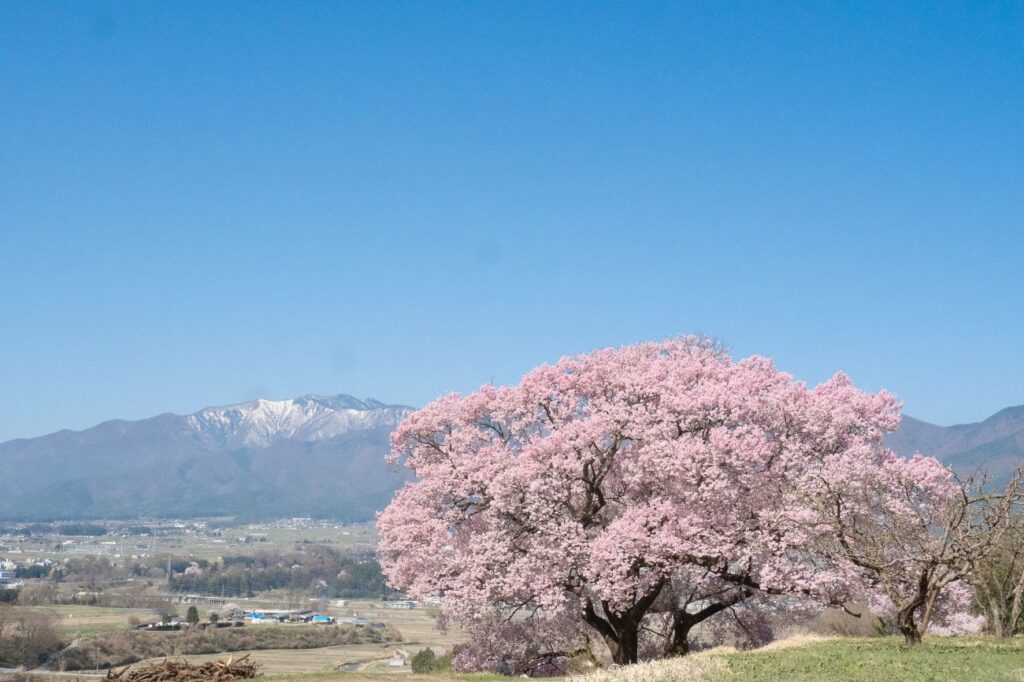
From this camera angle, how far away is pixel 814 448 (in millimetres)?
34625

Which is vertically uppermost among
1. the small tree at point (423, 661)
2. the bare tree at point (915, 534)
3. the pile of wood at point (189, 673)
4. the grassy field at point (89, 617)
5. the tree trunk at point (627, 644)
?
the bare tree at point (915, 534)

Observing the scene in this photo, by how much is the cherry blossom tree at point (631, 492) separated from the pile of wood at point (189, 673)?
9.16m

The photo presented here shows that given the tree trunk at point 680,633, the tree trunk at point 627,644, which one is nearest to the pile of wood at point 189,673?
the tree trunk at point 627,644

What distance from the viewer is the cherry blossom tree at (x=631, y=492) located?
105 ft

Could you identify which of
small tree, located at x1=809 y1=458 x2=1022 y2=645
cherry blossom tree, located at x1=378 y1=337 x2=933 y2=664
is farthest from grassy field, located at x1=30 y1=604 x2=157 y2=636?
small tree, located at x1=809 y1=458 x2=1022 y2=645

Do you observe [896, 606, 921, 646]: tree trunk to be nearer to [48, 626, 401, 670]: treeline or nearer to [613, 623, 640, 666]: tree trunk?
[613, 623, 640, 666]: tree trunk

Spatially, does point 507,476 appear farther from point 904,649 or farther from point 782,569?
point 904,649

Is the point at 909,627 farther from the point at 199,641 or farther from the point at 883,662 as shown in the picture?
the point at 199,641

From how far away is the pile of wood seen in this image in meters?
26.3

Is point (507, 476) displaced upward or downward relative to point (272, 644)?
upward

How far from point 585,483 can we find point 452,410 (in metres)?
6.39

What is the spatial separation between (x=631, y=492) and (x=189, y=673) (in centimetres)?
1524

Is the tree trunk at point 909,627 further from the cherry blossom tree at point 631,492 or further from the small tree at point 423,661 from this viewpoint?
the small tree at point 423,661

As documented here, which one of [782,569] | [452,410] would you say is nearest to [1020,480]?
[782,569]
